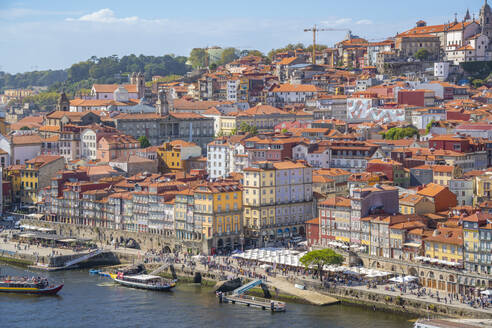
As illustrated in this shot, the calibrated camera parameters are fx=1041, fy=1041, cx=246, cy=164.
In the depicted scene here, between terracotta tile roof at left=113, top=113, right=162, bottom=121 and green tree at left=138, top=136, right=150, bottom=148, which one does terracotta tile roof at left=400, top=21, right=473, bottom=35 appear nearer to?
terracotta tile roof at left=113, top=113, right=162, bottom=121

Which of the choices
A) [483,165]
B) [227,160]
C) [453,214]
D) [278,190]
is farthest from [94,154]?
[453,214]

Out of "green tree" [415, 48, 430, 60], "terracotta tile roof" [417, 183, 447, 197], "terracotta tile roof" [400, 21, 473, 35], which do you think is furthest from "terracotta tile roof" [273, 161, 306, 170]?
"terracotta tile roof" [400, 21, 473, 35]

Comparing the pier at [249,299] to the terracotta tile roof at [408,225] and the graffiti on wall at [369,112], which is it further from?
the graffiti on wall at [369,112]

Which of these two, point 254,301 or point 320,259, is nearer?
point 254,301

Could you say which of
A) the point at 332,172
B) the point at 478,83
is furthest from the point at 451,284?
the point at 478,83

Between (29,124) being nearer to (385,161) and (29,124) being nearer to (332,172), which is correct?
(332,172)

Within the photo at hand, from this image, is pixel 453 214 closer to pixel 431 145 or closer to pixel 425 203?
pixel 425 203

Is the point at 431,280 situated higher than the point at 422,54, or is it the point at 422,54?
the point at 422,54
